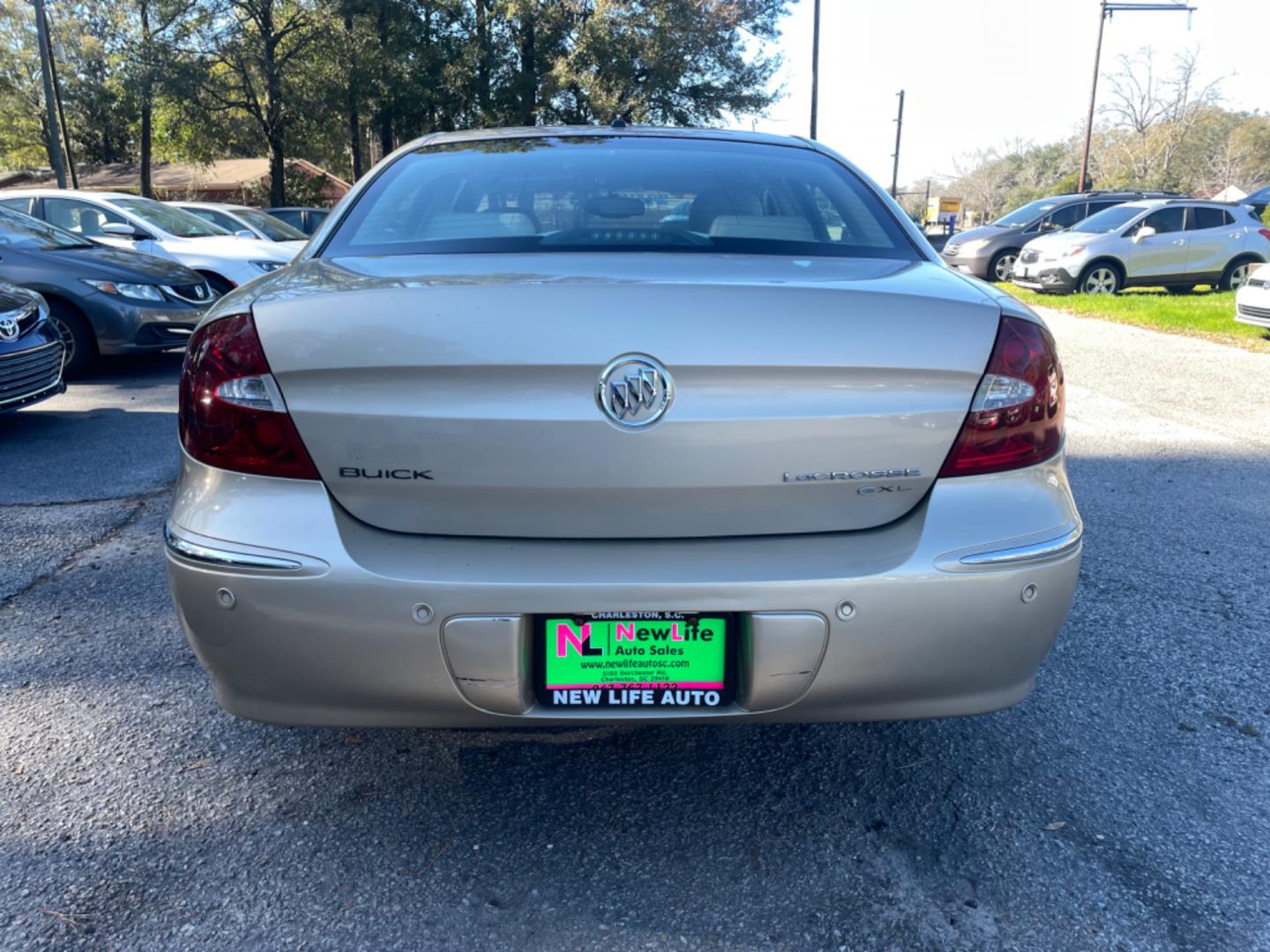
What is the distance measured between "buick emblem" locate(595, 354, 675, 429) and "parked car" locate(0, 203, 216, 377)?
688cm

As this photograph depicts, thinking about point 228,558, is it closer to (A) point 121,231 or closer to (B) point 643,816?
(B) point 643,816

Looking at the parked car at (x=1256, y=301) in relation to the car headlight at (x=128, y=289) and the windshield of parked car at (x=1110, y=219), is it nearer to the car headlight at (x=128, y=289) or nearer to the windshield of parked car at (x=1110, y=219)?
the windshield of parked car at (x=1110, y=219)

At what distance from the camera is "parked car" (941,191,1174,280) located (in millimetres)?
17578

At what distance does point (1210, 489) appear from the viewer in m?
5.05

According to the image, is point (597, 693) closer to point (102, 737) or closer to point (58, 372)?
point (102, 737)

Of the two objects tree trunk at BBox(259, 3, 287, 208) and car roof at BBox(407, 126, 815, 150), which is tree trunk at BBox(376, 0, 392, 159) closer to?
tree trunk at BBox(259, 3, 287, 208)

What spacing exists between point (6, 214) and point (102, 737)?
23.4ft

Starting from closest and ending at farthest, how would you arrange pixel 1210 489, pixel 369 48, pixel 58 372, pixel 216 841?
pixel 216 841 → pixel 1210 489 → pixel 58 372 → pixel 369 48

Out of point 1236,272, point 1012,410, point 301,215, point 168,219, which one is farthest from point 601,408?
point 301,215

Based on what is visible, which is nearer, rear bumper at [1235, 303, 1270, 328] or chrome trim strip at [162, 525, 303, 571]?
chrome trim strip at [162, 525, 303, 571]

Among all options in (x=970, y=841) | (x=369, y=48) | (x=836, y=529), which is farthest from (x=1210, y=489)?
(x=369, y=48)

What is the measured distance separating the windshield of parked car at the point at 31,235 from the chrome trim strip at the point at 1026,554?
26.6 feet

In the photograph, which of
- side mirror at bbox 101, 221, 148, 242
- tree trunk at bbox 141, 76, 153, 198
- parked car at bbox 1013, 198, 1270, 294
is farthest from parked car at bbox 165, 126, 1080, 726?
tree trunk at bbox 141, 76, 153, 198

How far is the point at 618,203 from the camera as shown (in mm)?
2588
